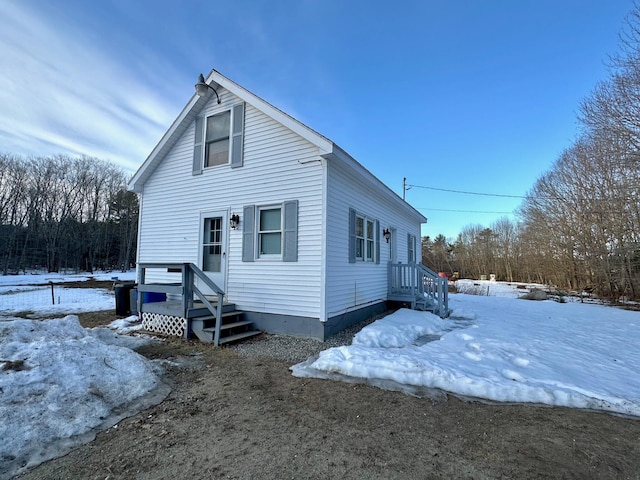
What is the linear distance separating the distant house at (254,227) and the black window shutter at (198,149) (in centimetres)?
3

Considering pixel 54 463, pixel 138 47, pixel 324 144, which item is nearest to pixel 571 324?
pixel 324 144

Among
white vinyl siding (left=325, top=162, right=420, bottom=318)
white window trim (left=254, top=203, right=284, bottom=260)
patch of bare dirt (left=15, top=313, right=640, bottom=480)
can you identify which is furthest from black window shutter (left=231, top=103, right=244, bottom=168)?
patch of bare dirt (left=15, top=313, right=640, bottom=480)

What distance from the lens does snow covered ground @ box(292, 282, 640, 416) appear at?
3514 mm

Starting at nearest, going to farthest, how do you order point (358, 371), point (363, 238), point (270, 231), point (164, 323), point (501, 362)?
point (358, 371) < point (501, 362) < point (164, 323) < point (270, 231) < point (363, 238)

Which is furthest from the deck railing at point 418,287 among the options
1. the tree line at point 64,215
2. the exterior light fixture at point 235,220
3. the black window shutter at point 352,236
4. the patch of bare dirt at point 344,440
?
the tree line at point 64,215

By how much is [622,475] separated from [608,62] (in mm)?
14068

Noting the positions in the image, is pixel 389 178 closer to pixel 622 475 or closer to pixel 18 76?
pixel 18 76

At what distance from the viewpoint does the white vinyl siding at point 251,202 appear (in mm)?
6156

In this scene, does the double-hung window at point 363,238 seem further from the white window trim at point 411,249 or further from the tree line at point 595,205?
the tree line at point 595,205

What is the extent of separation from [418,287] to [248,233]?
562 centimetres

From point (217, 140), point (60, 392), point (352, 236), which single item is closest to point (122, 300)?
point (217, 140)

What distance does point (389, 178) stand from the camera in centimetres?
2261

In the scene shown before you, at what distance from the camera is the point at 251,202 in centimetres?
690

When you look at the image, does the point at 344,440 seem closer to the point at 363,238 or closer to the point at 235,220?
the point at 235,220
